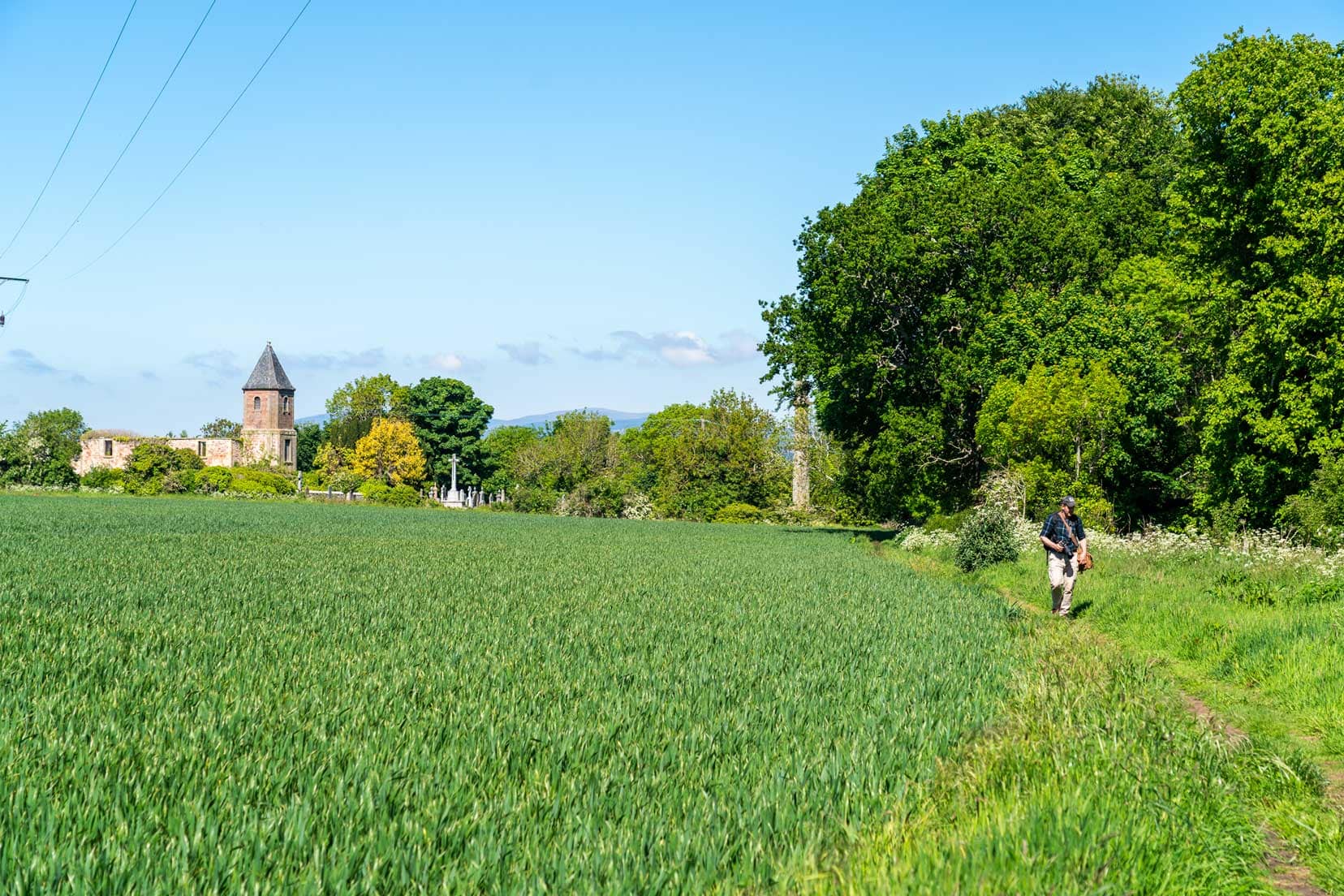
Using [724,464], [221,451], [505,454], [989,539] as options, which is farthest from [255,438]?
[989,539]

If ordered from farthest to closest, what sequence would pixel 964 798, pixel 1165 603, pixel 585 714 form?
pixel 1165 603, pixel 585 714, pixel 964 798

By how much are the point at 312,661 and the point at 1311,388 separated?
2591 cm

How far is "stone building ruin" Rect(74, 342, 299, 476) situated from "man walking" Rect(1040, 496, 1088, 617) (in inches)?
4368

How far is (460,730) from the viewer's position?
317 inches

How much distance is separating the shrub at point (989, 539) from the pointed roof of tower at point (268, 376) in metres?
115

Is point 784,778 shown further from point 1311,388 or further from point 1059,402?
point 1059,402

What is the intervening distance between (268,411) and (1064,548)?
409 ft

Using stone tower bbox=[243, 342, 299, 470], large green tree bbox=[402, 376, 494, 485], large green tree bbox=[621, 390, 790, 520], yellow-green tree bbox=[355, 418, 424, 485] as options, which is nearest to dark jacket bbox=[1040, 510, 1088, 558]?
large green tree bbox=[621, 390, 790, 520]

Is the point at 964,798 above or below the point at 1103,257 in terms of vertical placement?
below

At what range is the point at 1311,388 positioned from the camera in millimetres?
27469

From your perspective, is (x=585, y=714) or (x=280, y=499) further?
(x=280, y=499)

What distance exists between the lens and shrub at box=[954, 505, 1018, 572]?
2625 centimetres

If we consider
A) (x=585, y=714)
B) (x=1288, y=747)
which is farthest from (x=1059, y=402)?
(x=585, y=714)

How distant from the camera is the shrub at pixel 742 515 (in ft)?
229
